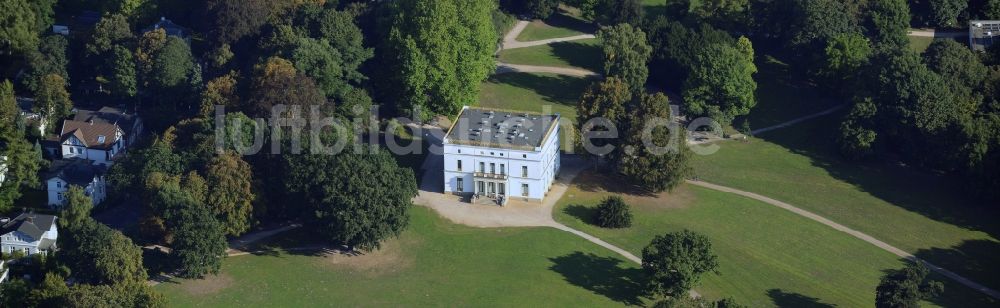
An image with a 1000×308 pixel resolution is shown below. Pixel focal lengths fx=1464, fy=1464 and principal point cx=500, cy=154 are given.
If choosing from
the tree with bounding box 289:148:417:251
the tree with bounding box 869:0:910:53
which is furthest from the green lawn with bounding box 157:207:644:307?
the tree with bounding box 869:0:910:53

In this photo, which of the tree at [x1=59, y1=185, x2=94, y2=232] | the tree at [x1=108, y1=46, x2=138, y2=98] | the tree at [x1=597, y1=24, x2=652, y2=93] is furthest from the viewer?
the tree at [x1=597, y1=24, x2=652, y2=93]

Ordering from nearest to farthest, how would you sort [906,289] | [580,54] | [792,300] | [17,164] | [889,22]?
[906,289] → [792,300] → [17,164] → [889,22] → [580,54]

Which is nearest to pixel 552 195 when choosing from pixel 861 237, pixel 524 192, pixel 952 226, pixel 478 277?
pixel 524 192

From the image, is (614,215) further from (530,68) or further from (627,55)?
(530,68)

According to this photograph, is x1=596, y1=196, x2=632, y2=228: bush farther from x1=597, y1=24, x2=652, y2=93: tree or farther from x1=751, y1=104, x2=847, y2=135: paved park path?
x1=751, y1=104, x2=847, y2=135: paved park path

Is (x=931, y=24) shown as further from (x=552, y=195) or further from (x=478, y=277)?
Result: (x=478, y=277)

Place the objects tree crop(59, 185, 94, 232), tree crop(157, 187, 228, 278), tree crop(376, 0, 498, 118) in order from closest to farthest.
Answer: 1. tree crop(157, 187, 228, 278)
2. tree crop(59, 185, 94, 232)
3. tree crop(376, 0, 498, 118)

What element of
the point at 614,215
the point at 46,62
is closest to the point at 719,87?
the point at 614,215
